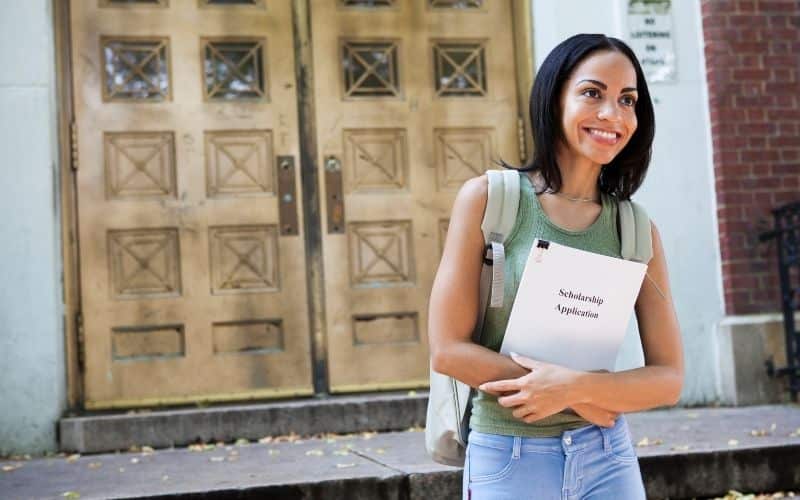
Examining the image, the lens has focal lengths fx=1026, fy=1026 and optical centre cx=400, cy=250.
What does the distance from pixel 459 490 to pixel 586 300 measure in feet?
8.30

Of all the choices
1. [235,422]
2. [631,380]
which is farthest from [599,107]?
[235,422]

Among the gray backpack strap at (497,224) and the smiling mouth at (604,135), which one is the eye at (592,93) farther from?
the gray backpack strap at (497,224)

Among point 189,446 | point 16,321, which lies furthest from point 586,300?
point 16,321

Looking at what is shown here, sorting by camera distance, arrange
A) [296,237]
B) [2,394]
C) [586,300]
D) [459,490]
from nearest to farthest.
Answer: [586,300] → [459,490] → [2,394] → [296,237]

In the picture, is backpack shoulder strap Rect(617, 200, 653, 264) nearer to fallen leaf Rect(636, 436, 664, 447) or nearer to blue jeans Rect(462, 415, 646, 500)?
blue jeans Rect(462, 415, 646, 500)

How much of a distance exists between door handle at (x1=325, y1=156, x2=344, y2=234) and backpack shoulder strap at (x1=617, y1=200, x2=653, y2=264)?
435cm

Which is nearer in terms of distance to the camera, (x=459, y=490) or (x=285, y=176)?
(x=459, y=490)

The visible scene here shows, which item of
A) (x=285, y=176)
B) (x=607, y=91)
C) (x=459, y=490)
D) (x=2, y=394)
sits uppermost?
(x=285, y=176)

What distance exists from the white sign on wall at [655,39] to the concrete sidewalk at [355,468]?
2.21m

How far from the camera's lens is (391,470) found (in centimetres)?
440

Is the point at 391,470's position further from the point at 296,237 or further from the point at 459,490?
the point at 296,237

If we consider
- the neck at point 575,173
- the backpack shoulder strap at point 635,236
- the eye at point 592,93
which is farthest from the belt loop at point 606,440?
the eye at point 592,93

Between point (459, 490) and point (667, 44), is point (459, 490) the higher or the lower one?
the lower one

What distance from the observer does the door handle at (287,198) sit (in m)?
6.31
